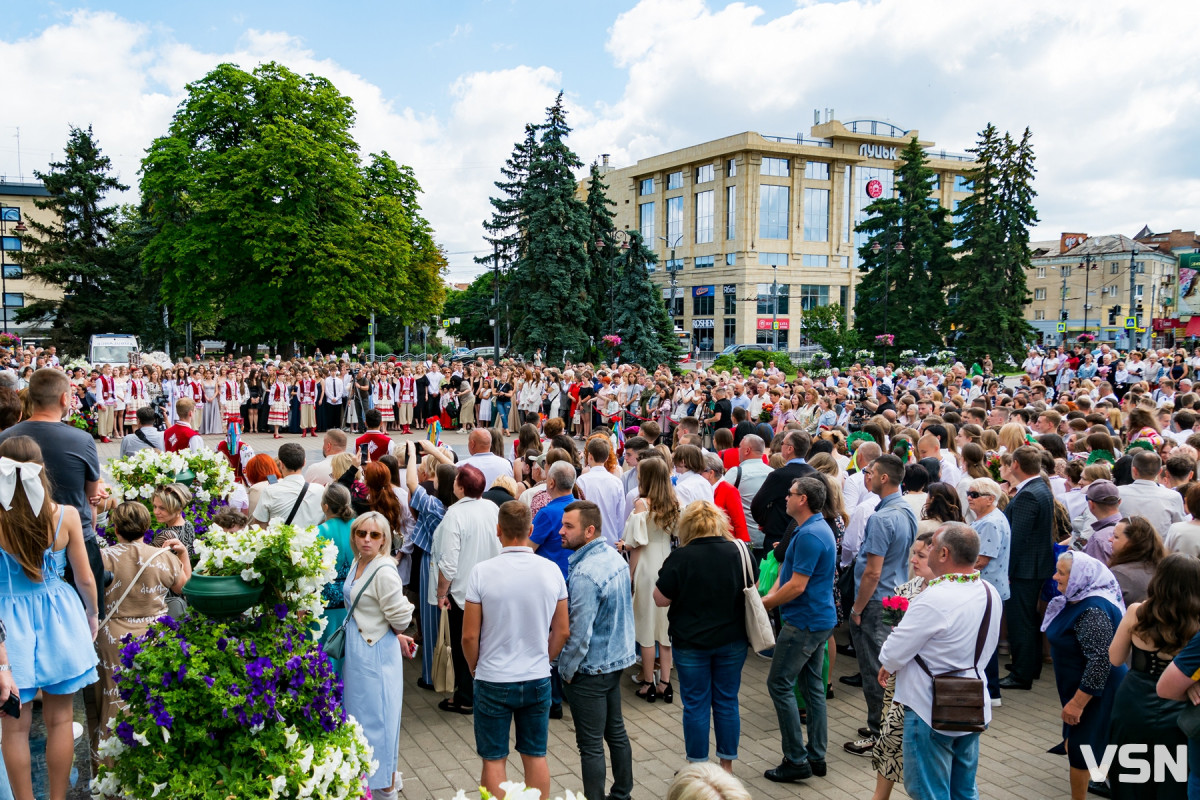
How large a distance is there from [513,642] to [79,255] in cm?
5182

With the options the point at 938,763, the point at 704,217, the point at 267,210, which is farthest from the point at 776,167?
the point at 938,763

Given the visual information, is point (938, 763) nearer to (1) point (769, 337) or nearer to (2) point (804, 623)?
(2) point (804, 623)

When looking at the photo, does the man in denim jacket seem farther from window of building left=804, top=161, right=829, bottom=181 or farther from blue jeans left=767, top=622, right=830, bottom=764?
window of building left=804, top=161, right=829, bottom=181

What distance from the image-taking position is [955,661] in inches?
161

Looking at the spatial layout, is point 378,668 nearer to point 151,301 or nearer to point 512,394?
point 512,394

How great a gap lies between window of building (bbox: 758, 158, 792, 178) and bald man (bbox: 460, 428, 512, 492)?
66.4 m

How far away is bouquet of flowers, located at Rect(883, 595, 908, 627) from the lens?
4.73 m

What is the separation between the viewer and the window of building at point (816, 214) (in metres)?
72.1

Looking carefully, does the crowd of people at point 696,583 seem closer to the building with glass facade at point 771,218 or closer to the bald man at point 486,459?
the bald man at point 486,459

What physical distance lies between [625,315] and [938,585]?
31.8 metres

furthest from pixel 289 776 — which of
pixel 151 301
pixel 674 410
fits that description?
pixel 151 301

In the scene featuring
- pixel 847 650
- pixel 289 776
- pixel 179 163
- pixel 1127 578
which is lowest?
Result: pixel 847 650

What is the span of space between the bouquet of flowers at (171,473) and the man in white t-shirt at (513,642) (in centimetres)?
302

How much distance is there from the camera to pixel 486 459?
24.1 ft
